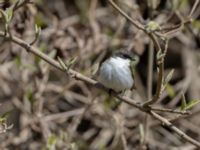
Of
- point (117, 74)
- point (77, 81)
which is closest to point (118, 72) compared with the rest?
point (117, 74)

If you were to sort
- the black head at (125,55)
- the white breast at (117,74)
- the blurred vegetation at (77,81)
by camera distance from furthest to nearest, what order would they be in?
the blurred vegetation at (77,81) → the black head at (125,55) → the white breast at (117,74)

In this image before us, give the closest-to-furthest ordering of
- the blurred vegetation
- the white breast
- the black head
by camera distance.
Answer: the white breast → the black head → the blurred vegetation

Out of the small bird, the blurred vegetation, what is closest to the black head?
the small bird

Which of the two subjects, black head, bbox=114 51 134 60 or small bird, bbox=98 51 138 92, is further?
black head, bbox=114 51 134 60

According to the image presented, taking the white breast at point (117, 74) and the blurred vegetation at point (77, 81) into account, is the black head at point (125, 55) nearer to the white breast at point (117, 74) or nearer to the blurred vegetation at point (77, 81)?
the white breast at point (117, 74)

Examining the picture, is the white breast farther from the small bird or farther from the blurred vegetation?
the blurred vegetation

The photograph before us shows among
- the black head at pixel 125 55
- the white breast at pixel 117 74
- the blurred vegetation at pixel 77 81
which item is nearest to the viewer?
the white breast at pixel 117 74

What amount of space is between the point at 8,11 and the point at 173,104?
8.46 ft

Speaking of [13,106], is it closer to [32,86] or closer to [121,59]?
[32,86]

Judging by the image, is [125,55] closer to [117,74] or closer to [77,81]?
[117,74]

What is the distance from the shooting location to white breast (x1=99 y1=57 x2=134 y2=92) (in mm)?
3963

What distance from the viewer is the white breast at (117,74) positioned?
13.0 feet

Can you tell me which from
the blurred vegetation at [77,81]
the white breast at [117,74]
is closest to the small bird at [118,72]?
the white breast at [117,74]

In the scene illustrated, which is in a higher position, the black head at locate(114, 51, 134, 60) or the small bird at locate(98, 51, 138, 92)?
the black head at locate(114, 51, 134, 60)
